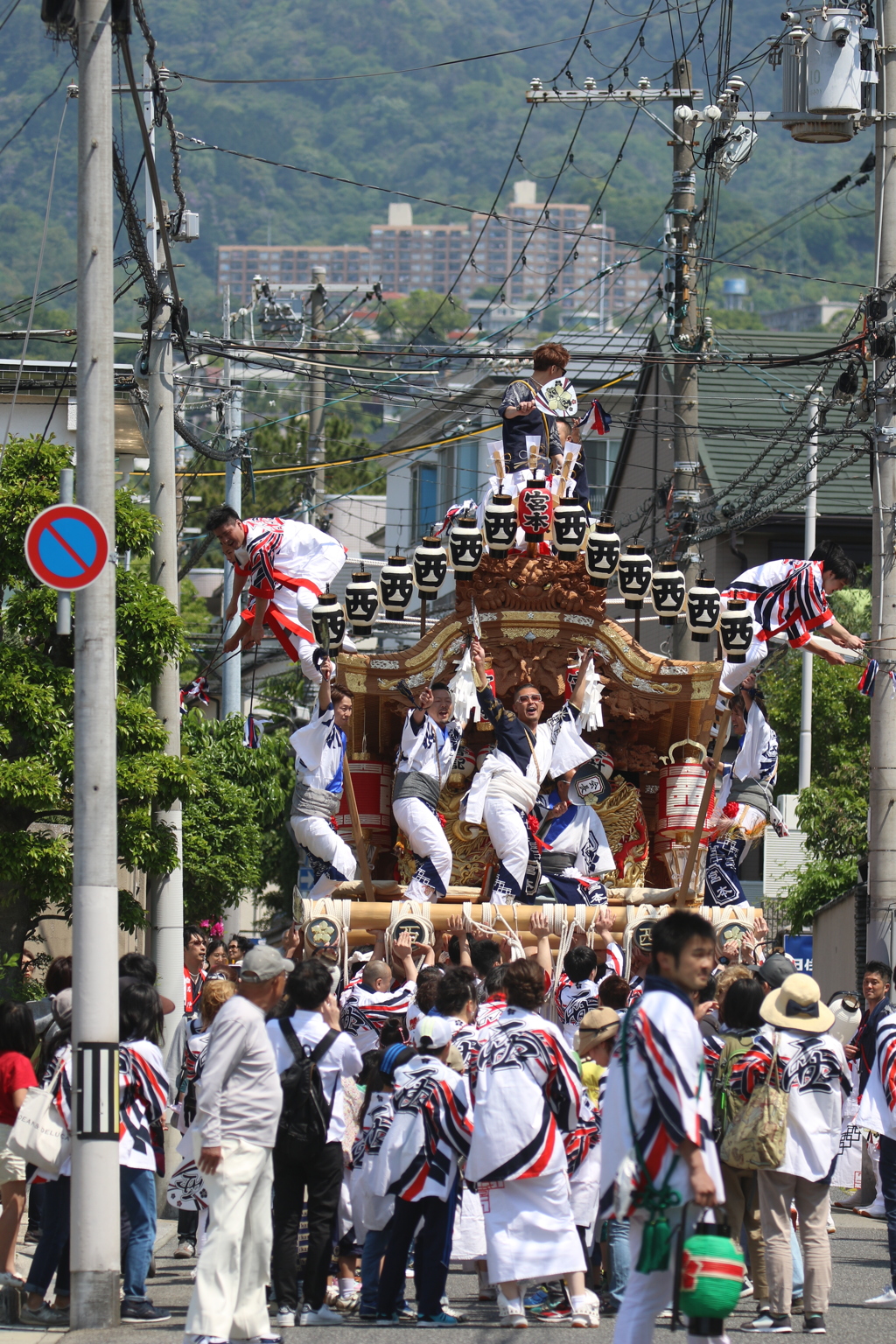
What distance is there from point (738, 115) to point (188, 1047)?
11.6 metres

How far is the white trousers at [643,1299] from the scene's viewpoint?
22.1 feet

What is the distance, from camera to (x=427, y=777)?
13297mm

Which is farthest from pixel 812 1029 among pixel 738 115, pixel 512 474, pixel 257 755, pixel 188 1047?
pixel 257 755

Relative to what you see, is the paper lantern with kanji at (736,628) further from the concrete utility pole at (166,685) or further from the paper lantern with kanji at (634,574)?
the concrete utility pole at (166,685)

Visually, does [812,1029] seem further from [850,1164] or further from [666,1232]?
[850,1164]

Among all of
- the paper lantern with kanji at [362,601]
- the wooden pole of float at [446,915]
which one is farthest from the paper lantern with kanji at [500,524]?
the wooden pole of float at [446,915]

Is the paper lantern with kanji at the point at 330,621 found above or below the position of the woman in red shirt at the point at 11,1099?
above

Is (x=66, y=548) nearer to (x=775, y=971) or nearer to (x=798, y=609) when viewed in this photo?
(x=775, y=971)

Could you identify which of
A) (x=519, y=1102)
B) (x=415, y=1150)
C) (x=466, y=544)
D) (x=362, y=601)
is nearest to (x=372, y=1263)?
(x=415, y=1150)

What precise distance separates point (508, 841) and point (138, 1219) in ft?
14.4

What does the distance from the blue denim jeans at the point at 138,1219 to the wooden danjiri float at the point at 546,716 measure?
332cm

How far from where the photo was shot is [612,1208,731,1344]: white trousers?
674 centimetres

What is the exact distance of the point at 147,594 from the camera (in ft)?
45.6

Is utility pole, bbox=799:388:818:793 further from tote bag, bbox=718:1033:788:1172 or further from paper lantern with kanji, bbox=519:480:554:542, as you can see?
tote bag, bbox=718:1033:788:1172
